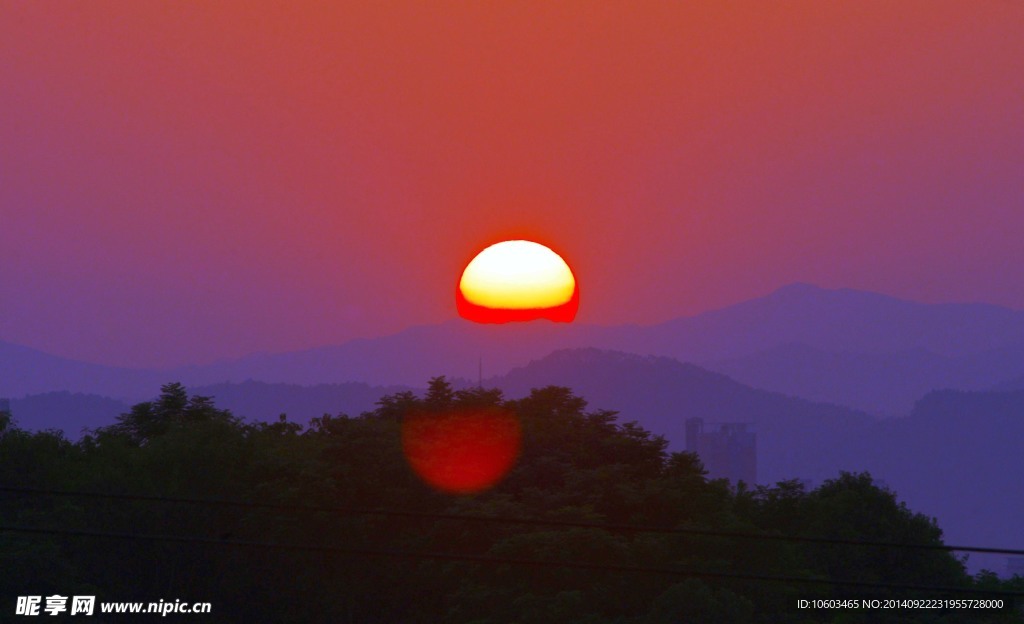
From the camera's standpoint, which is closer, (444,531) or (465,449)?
(444,531)

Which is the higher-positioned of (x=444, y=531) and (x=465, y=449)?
(x=465, y=449)

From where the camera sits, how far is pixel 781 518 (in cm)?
5681

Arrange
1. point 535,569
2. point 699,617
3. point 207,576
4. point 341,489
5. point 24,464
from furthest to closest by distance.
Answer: point 24,464
point 341,489
point 207,576
point 535,569
point 699,617

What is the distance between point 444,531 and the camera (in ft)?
145

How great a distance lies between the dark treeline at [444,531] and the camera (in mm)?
38281

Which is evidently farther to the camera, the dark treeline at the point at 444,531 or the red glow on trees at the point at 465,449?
the red glow on trees at the point at 465,449

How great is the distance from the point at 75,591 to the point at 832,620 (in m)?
31.1

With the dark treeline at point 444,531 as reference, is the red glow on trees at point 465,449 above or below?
above

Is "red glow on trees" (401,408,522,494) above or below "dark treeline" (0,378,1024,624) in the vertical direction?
above

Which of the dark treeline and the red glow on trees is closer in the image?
the dark treeline

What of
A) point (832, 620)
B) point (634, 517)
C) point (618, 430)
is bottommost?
point (832, 620)

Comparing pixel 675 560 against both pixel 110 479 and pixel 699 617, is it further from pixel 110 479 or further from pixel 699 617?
pixel 110 479

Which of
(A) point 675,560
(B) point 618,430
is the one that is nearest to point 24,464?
(B) point 618,430

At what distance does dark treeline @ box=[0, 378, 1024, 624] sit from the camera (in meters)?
38.3
